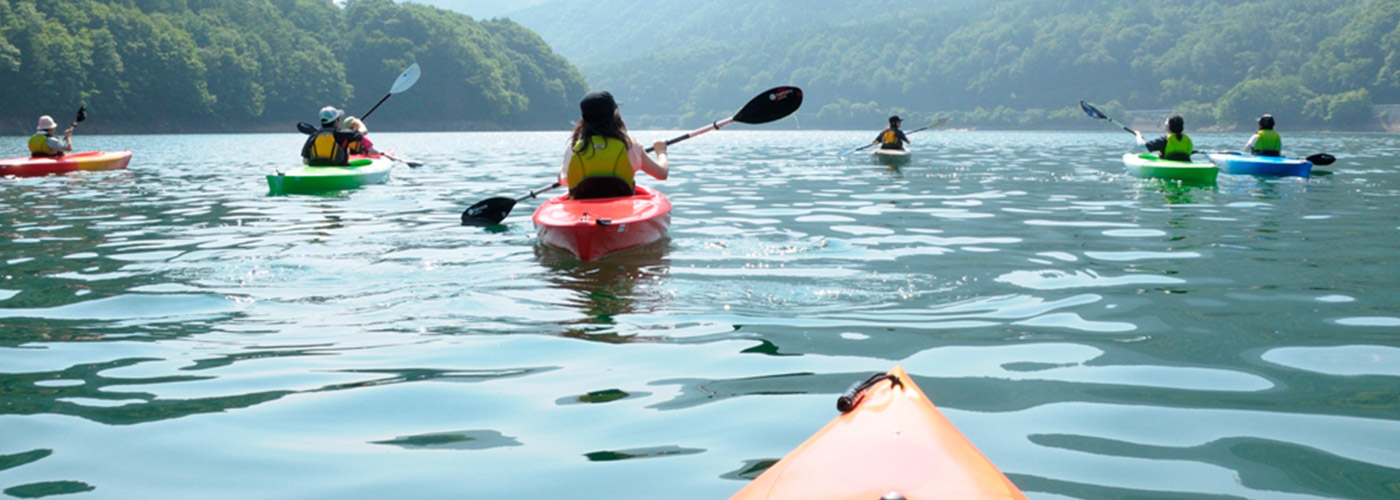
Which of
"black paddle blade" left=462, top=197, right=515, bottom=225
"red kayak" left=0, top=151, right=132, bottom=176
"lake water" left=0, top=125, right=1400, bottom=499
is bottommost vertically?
"lake water" left=0, top=125, right=1400, bottom=499

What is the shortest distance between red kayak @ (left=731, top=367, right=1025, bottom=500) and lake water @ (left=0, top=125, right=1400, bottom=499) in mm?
536

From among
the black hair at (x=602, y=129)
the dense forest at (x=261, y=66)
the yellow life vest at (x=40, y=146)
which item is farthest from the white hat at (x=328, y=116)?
the dense forest at (x=261, y=66)

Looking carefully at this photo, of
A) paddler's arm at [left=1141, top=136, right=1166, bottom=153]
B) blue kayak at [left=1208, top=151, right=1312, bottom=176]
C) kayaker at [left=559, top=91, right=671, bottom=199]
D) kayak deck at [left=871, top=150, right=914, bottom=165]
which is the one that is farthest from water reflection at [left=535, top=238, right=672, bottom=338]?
kayak deck at [left=871, top=150, right=914, bottom=165]

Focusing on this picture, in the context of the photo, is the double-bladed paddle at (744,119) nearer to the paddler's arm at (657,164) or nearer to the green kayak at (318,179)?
the paddler's arm at (657,164)

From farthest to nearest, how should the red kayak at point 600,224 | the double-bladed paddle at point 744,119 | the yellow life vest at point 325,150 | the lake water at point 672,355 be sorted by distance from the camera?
the yellow life vest at point 325,150, the double-bladed paddle at point 744,119, the red kayak at point 600,224, the lake water at point 672,355

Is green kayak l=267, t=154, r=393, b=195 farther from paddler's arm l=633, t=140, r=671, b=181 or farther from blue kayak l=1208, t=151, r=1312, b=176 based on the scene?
blue kayak l=1208, t=151, r=1312, b=176

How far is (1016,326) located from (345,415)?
10.5 ft

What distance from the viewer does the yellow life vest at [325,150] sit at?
14609 millimetres

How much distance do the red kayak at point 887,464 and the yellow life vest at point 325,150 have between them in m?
13.3

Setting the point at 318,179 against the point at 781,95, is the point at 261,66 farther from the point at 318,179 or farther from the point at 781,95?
the point at 781,95

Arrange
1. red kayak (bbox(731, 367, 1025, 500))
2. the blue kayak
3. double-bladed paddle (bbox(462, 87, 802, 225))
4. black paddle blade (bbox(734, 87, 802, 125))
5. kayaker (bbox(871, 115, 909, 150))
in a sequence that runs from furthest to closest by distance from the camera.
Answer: kayaker (bbox(871, 115, 909, 150))
the blue kayak
black paddle blade (bbox(734, 87, 802, 125))
double-bladed paddle (bbox(462, 87, 802, 225))
red kayak (bbox(731, 367, 1025, 500))

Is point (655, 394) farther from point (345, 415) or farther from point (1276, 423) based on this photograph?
point (1276, 423)

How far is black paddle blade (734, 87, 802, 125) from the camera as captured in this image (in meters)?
9.98

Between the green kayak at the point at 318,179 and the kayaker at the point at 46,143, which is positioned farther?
the kayaker at the point at 46,143
